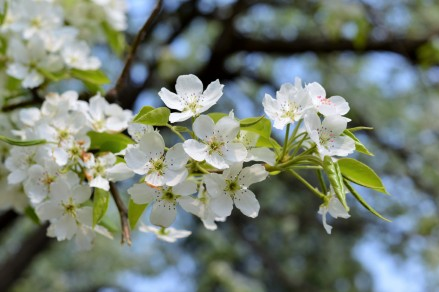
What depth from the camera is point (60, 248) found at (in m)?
6.29

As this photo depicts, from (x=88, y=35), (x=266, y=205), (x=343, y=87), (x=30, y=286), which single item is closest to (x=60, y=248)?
(x=30, y=286)

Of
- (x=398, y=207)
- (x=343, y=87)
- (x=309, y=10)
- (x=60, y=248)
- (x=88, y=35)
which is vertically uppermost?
(x=88, y=35)

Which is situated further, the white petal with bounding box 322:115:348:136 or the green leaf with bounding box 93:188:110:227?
the green leaf with bounding box 93:188:110:227

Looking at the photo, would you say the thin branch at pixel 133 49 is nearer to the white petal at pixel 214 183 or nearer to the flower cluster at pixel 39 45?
the flower cluster at pixel 39 45

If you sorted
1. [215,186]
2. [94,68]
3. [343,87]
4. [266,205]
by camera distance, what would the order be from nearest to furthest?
[215,186], [94,68], [343,87], [266,205]

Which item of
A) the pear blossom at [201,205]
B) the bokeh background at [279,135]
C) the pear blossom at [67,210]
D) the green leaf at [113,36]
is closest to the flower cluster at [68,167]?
the pear blossom at [67,210]

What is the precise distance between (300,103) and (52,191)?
16.9 inches

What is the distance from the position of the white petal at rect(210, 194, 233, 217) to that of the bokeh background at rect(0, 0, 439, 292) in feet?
7.00

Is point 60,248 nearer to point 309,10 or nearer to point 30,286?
point 30,286

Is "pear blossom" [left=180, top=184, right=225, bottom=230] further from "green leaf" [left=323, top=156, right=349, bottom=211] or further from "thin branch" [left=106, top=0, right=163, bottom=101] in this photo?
"thin branch" [left=106, top=0, right=163, bottom=101]

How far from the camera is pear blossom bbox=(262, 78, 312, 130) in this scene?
798 millimetres

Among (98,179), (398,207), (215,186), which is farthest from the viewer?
(398,207)

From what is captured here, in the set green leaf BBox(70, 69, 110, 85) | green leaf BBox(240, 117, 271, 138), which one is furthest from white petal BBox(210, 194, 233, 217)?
green leaf BBox(70, 69, 110, 85)

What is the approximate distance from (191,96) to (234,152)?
119mm
